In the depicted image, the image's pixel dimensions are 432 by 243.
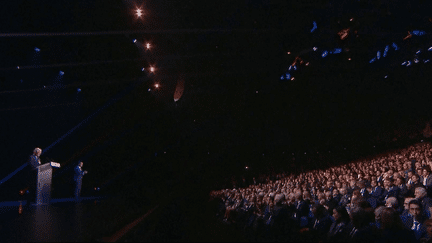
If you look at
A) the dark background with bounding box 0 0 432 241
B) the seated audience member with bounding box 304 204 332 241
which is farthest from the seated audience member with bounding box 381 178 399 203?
the dark background with bounding box 0 0 432 241

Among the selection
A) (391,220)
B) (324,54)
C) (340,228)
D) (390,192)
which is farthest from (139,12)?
(324,54)

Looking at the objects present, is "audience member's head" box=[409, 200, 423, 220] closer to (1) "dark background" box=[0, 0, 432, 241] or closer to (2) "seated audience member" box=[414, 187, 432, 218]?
(2) "seated audience member" box=[414, 187, 432, 218]

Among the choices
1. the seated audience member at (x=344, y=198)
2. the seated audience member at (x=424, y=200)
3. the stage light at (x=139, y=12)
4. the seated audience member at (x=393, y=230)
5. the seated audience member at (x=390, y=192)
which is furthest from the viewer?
the stage light at (x=139, y=12)

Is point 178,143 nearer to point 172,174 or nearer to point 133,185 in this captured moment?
point 172,174

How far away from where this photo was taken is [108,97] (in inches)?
379

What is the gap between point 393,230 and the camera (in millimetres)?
2275

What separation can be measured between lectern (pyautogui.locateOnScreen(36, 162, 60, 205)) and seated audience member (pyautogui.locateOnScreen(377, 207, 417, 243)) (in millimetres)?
5537

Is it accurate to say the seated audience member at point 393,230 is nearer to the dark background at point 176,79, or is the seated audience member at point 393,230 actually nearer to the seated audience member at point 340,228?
the seated audience member at point 340,228

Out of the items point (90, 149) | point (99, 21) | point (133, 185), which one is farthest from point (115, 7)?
point (133, 185)

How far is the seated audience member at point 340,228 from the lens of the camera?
262 centimetres

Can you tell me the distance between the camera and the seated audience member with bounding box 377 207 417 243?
88.7 inches

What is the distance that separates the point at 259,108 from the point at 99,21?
11198 mm

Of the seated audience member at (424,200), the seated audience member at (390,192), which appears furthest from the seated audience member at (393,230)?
the seated audience member at (390,192)

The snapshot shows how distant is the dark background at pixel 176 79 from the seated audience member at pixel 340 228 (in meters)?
3.54
